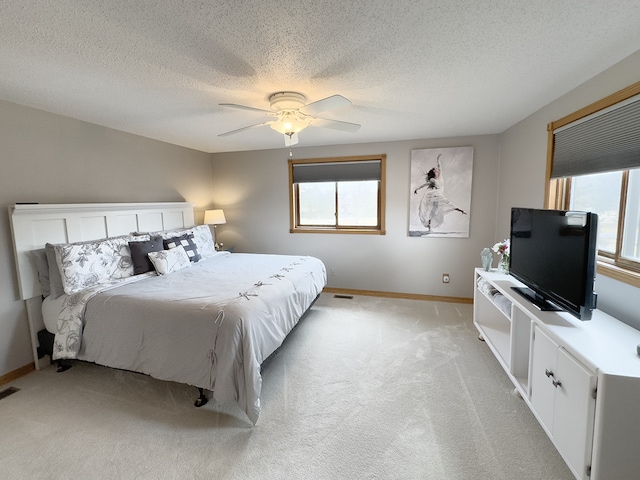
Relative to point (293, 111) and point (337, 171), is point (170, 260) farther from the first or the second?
point (337, 171)

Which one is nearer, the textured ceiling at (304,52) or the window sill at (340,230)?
the textured ceiling at (304,52)

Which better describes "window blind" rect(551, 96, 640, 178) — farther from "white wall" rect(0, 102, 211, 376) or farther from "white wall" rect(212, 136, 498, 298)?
"white wall" rect(0, 102, 211, 376)

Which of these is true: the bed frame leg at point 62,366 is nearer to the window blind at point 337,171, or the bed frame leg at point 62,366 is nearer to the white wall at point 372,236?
the white wall at point 372,236

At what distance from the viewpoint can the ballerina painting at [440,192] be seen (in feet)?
12.6

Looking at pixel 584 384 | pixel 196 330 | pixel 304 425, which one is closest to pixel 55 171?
pixel 196 330

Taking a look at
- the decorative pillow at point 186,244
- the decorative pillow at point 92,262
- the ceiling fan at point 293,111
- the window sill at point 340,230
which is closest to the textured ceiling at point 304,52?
the ceiling fan at point 293,111

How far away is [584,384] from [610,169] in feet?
4.60

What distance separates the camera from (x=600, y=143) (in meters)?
1.91

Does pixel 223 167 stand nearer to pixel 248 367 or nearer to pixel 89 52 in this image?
pixel 89 52

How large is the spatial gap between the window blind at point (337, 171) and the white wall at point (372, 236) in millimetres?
148

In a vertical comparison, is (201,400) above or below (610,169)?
below

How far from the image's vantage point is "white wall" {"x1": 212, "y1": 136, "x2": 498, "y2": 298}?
12.8 feet

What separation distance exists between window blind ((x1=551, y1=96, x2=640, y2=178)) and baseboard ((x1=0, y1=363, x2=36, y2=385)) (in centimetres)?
479

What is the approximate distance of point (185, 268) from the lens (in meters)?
3.25
